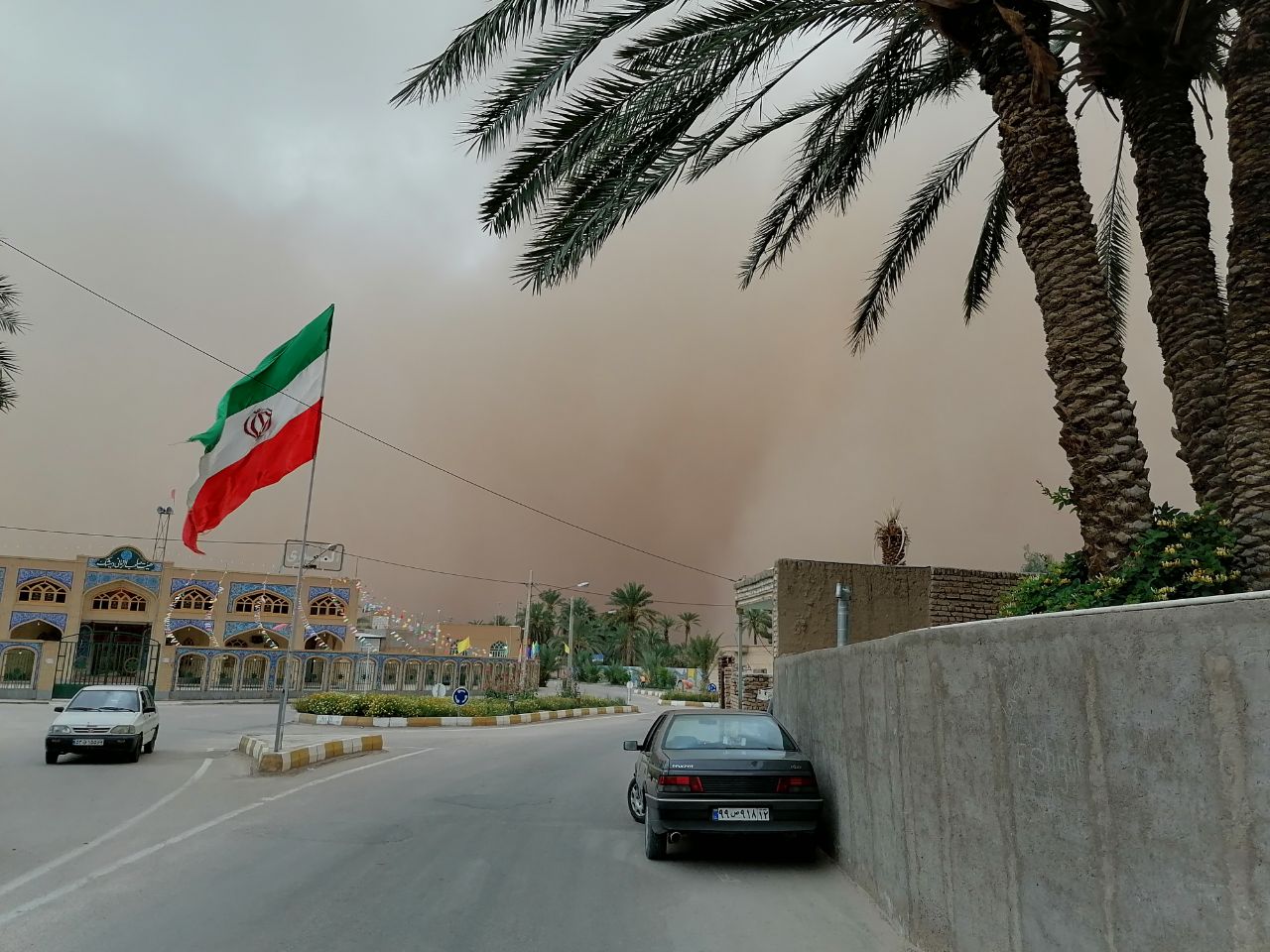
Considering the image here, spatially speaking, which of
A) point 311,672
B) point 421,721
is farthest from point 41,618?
point 421,721

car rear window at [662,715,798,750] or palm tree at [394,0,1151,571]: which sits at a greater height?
palm tree at [394,0,1151,571]

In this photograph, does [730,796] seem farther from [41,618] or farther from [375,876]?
[41,618]

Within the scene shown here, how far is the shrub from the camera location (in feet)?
21.8

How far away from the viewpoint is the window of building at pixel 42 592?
43.0 metres

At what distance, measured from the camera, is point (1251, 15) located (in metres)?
7.88

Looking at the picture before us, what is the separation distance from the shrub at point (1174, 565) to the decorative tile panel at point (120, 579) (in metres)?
48.6

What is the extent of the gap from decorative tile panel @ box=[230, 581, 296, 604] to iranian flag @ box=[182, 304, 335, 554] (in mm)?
33718

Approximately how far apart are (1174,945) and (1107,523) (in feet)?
16.6

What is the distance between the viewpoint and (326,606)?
158 feet

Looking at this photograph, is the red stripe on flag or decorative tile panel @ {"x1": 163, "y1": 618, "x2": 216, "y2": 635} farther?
decorative tile panel @ {"x1": 163, "y1": 618, "x2": 216, "y2": 635}

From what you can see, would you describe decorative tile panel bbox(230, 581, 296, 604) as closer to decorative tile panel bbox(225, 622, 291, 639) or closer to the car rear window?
decorative tile panel bbox(225, 622, 291, 639)

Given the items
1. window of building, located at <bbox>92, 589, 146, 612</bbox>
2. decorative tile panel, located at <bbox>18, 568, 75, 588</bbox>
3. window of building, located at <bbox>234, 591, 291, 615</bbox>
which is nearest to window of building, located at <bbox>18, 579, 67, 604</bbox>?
decorative tile panel, located at <bbox>18, 568, 75, 588</bbox>

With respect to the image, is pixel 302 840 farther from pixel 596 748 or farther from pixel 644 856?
pixel 596 748

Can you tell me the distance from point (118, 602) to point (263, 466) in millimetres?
37042
